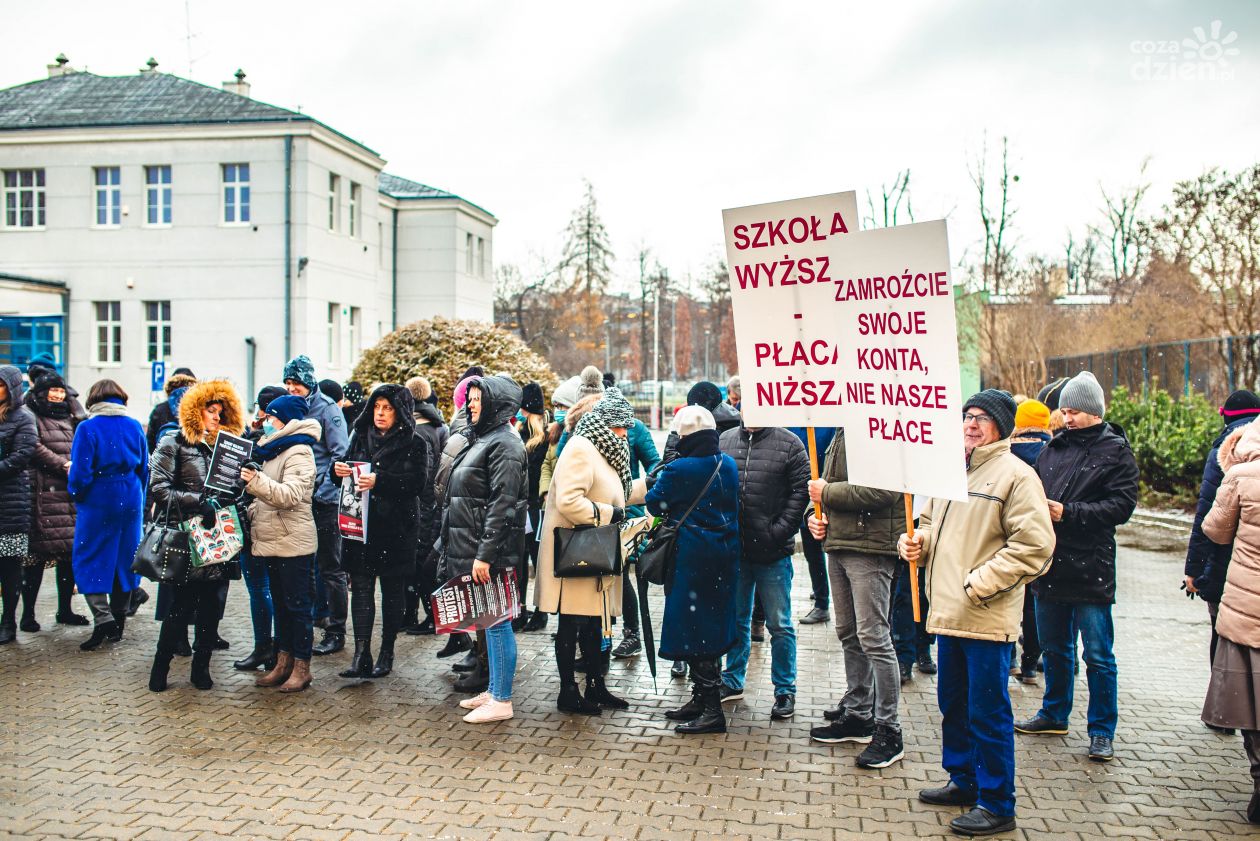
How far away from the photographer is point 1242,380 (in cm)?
1952

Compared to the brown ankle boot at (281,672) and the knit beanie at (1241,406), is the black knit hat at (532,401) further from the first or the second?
the knit beanie at (1241,406)

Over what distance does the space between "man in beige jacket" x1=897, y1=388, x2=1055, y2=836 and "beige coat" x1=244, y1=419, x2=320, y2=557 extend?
4204mm

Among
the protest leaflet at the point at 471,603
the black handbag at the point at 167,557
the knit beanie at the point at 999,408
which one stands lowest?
the protest leaflet at the point at 471,603

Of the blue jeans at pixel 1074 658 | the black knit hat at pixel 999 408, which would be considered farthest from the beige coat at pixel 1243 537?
the black knit hat at pixel 999 408

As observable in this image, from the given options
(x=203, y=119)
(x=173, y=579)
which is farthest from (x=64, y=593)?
(x=203, y=119)

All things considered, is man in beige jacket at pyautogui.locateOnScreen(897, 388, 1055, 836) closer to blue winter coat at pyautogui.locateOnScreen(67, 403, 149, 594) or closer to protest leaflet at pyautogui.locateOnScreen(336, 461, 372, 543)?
protest leaflet at pyautogui.locateOnScreen(336, 461, 372, 543)

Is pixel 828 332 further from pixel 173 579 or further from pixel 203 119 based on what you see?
pixel 203 119

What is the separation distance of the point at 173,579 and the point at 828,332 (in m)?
4.74

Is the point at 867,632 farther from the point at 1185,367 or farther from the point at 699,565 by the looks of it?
the point at 1185,367

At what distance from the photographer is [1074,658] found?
250 inches

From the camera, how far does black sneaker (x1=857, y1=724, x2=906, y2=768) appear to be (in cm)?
575

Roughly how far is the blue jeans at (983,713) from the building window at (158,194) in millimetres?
30507

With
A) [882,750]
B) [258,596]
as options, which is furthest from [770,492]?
[258,596]

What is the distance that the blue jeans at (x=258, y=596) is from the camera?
25.0 ft
